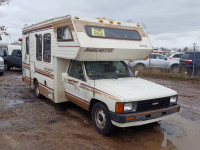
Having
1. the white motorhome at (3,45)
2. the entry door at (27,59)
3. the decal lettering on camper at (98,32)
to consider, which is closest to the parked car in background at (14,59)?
the white motorhome at (3,45)

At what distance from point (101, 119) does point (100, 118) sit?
4 centimetres

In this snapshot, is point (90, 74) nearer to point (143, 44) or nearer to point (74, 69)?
point (74, 69)

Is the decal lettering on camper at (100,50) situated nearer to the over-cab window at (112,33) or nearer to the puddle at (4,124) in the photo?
the over-cab window at (112,33)

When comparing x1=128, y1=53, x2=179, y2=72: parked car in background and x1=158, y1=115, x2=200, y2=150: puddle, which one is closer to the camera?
x1=158, y1=115, x2=200, y2=150: puddle

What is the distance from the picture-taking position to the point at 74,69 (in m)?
5.90

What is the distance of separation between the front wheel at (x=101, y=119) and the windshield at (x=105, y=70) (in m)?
0.85

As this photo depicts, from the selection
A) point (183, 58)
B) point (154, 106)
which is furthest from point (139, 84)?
point (183, 58)

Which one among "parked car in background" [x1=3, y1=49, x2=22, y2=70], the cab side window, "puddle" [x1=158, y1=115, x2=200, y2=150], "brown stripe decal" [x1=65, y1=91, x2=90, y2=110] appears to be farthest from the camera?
"parked car in background" [x1=3, y1=49, x2=22, y2=70]

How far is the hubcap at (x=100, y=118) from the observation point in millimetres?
4703

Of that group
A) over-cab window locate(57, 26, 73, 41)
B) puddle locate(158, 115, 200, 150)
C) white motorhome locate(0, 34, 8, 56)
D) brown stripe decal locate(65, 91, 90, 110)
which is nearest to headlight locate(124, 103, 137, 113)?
puddle locate(158, 115, 200, 150)

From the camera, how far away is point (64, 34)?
5.68 metres

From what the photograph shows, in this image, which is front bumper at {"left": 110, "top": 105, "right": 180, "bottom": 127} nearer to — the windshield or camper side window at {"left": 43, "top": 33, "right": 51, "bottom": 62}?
the windshield

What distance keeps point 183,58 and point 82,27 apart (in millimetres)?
10041

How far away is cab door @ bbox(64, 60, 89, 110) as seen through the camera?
539 centimetres
